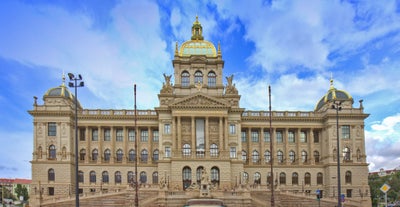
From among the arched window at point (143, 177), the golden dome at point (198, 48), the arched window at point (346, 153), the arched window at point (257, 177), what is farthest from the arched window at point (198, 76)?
the arched window at point (346, 153)

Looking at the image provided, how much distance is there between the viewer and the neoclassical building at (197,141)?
79500mm

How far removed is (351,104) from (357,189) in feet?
52.9

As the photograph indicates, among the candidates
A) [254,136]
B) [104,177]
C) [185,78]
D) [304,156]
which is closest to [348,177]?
[304,156]

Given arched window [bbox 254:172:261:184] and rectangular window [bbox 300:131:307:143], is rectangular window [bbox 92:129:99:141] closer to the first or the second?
arched window [bbox 254:172:261:184]

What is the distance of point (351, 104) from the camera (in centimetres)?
8619

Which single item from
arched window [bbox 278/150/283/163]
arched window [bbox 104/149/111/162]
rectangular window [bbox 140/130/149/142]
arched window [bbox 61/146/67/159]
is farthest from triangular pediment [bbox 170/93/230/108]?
arched window [bbox 61/146/67/159]

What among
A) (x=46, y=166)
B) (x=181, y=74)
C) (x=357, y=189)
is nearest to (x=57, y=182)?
(x=46, y=166)

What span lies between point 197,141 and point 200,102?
7171 millimetres

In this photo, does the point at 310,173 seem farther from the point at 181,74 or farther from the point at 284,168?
the point at 181,74

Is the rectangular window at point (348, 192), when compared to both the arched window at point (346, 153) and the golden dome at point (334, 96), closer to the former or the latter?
the arched window at point (346, 153)

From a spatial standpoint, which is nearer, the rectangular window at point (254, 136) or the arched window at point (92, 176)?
the arched window at point (92, 176)

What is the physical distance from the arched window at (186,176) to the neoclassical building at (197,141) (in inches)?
6.9

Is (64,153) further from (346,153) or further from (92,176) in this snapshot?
(346,153)

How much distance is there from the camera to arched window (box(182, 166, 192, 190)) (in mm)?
77688
